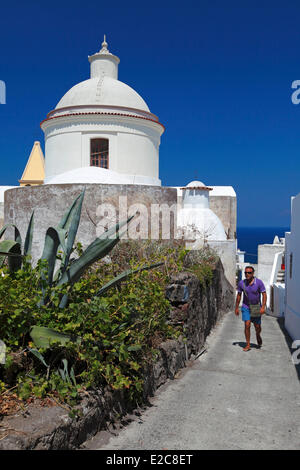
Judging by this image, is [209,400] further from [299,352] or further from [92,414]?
[299,352]

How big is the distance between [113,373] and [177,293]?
2.28 meters

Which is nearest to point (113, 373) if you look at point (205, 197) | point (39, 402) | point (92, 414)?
point (92, 414)

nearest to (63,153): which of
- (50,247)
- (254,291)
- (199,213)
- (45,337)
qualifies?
(199,213)

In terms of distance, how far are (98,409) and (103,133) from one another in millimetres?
13026

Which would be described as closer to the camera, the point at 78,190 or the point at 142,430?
the point at 142,430

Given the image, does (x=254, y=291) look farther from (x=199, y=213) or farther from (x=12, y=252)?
(x=199, y=213)

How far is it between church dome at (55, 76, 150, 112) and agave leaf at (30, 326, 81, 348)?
1322 centimetres

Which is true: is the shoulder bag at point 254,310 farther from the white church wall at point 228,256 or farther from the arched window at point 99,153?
the arched window at point 99,153

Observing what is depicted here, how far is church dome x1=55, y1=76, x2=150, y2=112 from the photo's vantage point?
15.9 m

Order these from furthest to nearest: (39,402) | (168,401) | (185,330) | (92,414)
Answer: (185,330)
(168,401)
(92,414)
(39,402)

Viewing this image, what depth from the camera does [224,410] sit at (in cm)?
426

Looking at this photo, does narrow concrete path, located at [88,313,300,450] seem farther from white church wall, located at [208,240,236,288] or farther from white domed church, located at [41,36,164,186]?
white domed church, located at [41,36,164,186]

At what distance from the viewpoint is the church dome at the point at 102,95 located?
15867mm

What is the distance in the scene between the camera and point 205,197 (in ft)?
59.4
